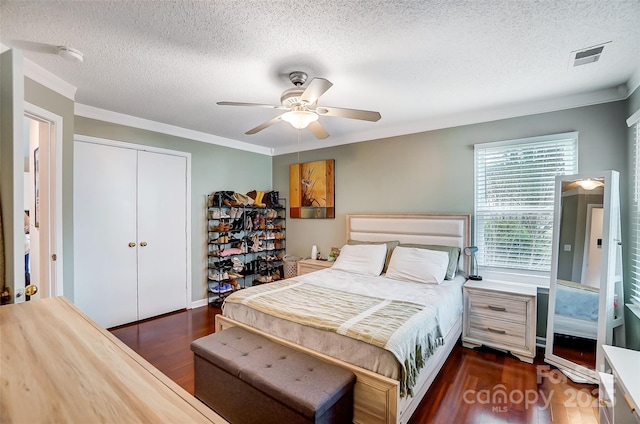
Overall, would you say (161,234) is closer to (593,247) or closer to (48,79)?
(48,79)

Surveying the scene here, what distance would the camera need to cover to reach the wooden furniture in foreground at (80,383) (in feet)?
2.01

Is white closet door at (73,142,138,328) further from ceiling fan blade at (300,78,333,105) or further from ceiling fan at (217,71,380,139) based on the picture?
ceiling fan blade at (300,78,333,105)

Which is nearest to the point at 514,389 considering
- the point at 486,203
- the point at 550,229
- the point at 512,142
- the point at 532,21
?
the point at 550,229

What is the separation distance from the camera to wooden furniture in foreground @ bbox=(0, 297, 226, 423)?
0.61m

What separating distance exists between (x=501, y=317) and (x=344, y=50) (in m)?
2.78

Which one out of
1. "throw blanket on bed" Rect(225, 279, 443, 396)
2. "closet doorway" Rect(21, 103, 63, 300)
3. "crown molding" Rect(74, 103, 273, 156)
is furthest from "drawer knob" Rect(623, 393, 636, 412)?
"crown molding" Rect(74, 103, 273, 156)

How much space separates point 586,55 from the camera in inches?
82.4

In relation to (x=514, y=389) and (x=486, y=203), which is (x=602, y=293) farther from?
(x=486, y=203)

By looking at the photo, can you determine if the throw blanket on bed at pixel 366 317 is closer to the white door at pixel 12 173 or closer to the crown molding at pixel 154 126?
the white door at pixel 12 173

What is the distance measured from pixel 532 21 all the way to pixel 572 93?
1529mm

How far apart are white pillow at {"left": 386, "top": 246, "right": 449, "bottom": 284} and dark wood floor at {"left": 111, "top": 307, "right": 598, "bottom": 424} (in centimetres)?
77

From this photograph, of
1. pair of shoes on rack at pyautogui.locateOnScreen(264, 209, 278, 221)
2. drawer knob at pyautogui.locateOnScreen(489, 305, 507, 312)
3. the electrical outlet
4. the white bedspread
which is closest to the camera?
the electrical outlet

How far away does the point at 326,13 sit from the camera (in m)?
1.66

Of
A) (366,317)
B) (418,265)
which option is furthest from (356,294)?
(418,265)
